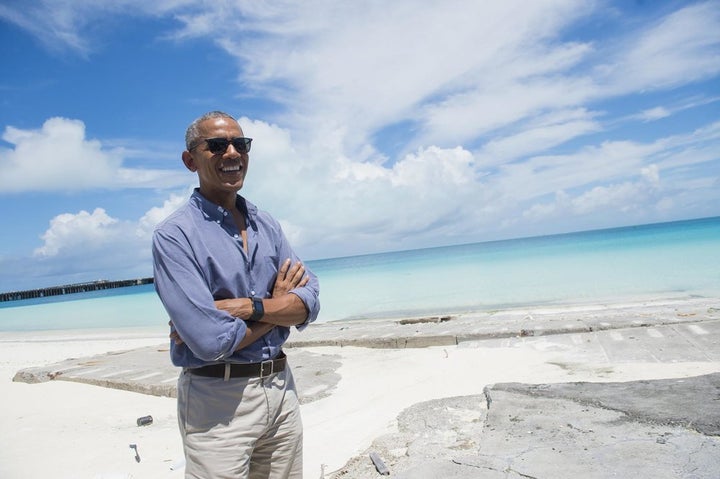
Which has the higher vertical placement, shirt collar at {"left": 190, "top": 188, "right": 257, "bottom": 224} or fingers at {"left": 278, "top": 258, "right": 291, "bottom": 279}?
shirt collar at {"left": 190, "top": 188, "right": 257, "bottom": 224}

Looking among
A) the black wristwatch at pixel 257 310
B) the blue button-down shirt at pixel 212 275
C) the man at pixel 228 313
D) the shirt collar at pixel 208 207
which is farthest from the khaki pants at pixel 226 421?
the shirt collar at pixel 208 207

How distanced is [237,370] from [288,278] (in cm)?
49

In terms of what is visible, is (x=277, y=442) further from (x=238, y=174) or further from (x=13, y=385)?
(x=13, y=385)

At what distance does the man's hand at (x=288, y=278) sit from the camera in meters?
2.26

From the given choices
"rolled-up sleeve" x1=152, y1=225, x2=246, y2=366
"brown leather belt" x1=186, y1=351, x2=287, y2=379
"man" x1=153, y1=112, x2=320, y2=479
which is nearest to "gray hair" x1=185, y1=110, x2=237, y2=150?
"man" x1=153, y1=112, x2=320, y2=479

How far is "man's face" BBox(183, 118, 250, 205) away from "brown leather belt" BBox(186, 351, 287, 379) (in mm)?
719

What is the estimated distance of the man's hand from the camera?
2262 millimetres

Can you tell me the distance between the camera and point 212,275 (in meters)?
2.04

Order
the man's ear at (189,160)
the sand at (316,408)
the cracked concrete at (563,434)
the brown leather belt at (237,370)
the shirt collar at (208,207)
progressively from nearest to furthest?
the brown leather belt at (237,370) → the shirt collar at (208,207) → the man's ear at (189,160) → the cracked concrete at (563,434) → the sand at (316,408)

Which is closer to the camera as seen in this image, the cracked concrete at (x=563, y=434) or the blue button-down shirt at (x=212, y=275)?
the blue button-down shirt at (x=212, y=275)

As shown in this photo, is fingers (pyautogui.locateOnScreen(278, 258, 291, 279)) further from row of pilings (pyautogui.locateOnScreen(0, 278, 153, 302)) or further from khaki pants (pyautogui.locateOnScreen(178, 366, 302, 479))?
row of pilings (pyautogui.locateOnScreen(0, 278, 153, 302))

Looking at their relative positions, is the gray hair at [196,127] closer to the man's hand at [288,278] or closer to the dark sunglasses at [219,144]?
the dark sunglasses at [219,144]

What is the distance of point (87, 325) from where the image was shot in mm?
24688

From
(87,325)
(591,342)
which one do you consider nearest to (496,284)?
(591,342)
